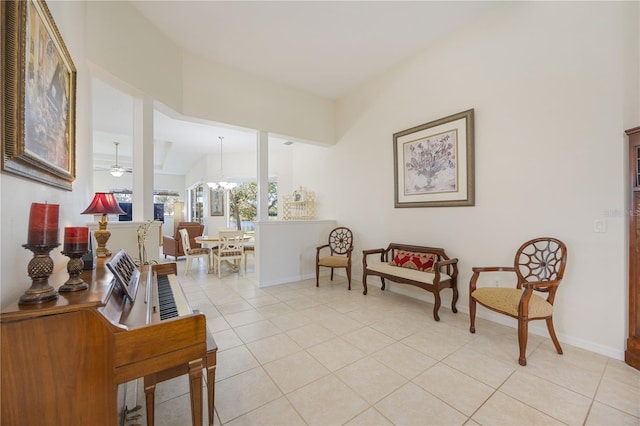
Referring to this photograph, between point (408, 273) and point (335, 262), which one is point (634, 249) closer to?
point (408, 273)

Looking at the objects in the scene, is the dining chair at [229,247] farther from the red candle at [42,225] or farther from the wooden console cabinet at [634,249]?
the wooden console cabinet at [634,249]

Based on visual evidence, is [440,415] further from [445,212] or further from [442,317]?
[445,212]

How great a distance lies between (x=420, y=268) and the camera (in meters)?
3.28

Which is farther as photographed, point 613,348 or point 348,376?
point 613,348

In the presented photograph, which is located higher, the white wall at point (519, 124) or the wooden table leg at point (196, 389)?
the white wall at point (519, 124)

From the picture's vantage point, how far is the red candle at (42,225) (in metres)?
1.03

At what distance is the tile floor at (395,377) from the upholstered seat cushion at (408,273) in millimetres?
434

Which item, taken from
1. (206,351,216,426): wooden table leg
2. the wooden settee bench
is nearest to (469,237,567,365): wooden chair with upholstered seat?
the wooden settee bench

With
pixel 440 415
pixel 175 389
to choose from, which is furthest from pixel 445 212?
pixel 175 389

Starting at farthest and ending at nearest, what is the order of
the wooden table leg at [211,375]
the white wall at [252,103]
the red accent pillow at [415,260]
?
the white wall at [252,103], the red accent pillow at [415,260], the wooden table leg at [211,375]

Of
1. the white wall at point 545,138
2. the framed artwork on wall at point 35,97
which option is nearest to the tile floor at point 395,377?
the white wall at point 545,138

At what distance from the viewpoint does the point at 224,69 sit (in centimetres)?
388

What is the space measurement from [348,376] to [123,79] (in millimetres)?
3504

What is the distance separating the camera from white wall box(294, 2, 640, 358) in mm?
2129
